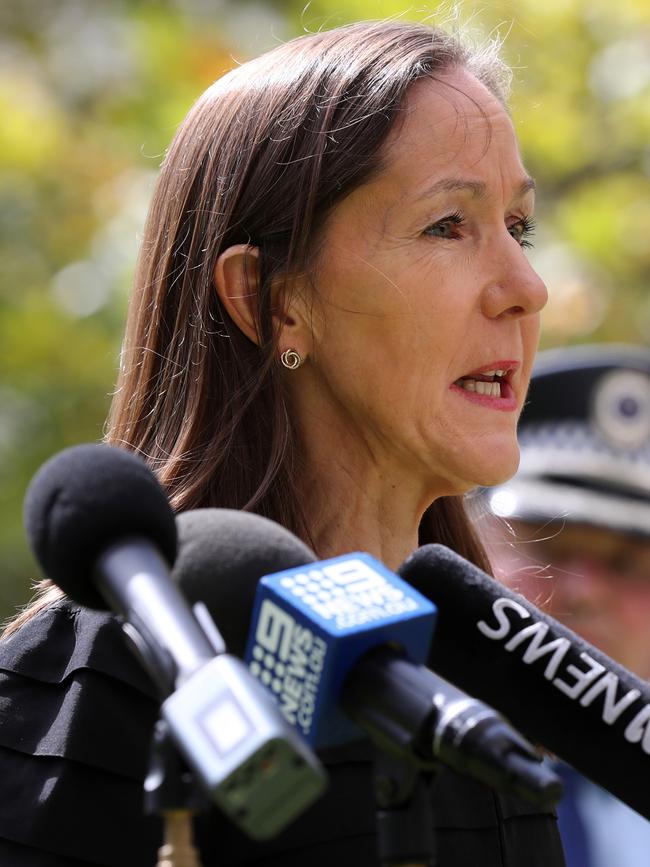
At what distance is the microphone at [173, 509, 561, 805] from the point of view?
1547mm

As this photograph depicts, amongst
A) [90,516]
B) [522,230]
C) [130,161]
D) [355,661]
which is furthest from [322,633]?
[130,161]

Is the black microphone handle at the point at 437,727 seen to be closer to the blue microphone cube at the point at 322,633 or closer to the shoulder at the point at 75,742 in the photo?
the blue microphone cube at the point at 322,633

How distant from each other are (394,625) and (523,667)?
44 cm

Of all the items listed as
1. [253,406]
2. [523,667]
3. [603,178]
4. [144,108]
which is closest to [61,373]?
[144,108]

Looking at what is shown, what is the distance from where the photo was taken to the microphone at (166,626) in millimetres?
1365

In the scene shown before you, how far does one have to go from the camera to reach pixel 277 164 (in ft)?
9.60

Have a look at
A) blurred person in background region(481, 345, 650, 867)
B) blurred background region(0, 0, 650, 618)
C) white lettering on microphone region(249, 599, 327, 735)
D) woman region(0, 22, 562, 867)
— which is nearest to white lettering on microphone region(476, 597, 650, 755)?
white lettering on microphone region(249, 599, 327, 735)

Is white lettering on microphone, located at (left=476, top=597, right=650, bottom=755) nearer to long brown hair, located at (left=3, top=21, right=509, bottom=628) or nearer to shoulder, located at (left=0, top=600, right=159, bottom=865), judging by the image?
shoulder, located at (left=0, top=600, right=159, bottom=865)

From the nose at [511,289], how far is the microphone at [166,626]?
Answer: 122 cm

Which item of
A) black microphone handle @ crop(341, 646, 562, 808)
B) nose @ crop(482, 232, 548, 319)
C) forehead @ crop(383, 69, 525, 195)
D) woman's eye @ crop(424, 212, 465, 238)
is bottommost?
black microphone handle @ crop(341, 646, 562, 808)

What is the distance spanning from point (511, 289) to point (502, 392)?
0.20 metres

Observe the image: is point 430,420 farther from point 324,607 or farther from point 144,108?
point 144,108

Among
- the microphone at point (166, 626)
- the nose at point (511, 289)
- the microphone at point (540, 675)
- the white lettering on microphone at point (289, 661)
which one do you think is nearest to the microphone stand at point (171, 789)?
the microphone at point (166, 626)

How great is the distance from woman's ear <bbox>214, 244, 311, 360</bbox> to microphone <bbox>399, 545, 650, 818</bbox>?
36.6 inches
